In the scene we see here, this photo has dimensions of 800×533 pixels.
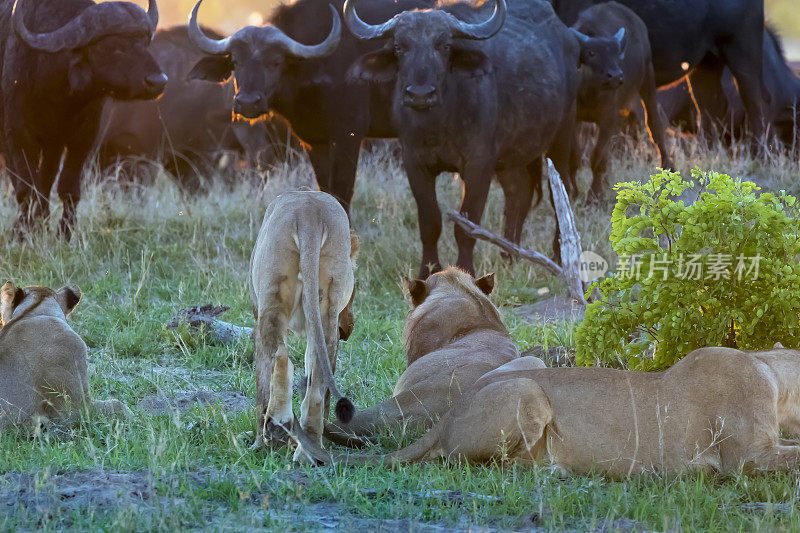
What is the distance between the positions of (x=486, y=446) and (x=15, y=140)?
24.2 ft

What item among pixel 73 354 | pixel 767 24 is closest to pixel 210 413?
pixel 73 354

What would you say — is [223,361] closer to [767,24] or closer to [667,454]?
[667,454]

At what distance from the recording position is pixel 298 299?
192 inches

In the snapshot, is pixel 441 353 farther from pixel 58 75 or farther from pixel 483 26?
pixel 58 75

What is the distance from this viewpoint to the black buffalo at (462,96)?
9.64 m

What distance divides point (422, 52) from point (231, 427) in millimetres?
5031

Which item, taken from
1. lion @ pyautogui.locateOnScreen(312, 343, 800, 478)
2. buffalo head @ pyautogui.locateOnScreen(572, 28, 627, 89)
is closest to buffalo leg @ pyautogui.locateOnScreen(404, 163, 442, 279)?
buffalo head @ pyautogui.locateOnScreen(572, 28, 627, 89)

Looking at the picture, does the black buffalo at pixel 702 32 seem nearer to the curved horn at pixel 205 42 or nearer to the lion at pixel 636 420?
the curved horn at pixel 205 42

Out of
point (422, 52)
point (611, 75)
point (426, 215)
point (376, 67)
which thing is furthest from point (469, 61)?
point (611, 75)

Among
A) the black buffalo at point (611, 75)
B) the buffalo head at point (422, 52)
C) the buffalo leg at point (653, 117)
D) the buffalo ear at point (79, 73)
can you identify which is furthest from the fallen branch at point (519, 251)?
the buffalo leg at point (653, 117)

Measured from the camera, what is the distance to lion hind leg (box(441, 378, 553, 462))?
4.53 meters

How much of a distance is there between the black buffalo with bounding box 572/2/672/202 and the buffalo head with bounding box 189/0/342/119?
265cm

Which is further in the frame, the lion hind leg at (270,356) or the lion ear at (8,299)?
the lion ear at (8,299)

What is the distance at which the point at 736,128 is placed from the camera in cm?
1541
